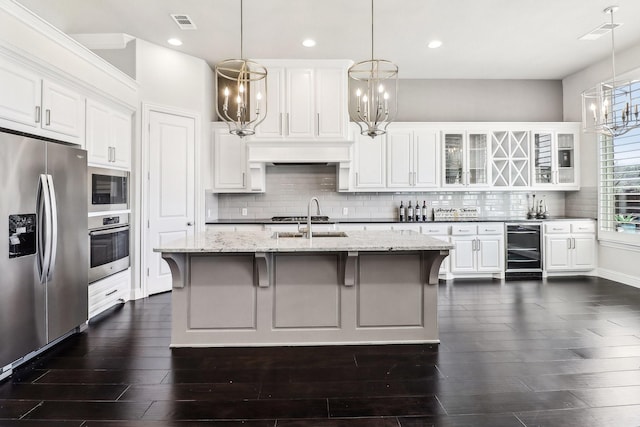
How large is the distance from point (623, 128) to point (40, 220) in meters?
4.86

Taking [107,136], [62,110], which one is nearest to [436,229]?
[107,136]

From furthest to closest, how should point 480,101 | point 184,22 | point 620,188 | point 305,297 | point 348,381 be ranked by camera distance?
point 480,101 → point 620,188 → point 184,22 → point 305,297 → point 348,381

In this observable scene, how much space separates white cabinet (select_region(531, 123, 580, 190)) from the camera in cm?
557

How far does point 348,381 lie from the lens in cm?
232

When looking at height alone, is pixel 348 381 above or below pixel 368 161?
below

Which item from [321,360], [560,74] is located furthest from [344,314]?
[560,74]

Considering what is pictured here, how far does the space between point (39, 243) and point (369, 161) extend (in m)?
4.06

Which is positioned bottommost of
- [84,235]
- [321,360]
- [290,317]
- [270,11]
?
[321,360]

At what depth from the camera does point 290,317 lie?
9.51ft

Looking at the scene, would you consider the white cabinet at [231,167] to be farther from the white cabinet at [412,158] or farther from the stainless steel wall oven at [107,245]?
the white cabinet at [412,158]

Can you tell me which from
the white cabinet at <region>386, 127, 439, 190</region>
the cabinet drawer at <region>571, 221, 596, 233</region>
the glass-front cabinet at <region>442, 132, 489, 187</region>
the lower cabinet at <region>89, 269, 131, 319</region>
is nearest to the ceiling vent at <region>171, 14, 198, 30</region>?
the lower cabinet at <region>89, 269, 131, 319</region>

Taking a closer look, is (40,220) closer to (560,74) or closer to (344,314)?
(344,314)

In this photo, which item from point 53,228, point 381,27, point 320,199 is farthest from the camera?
point 320,199

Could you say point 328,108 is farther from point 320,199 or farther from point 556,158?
point 556,158
